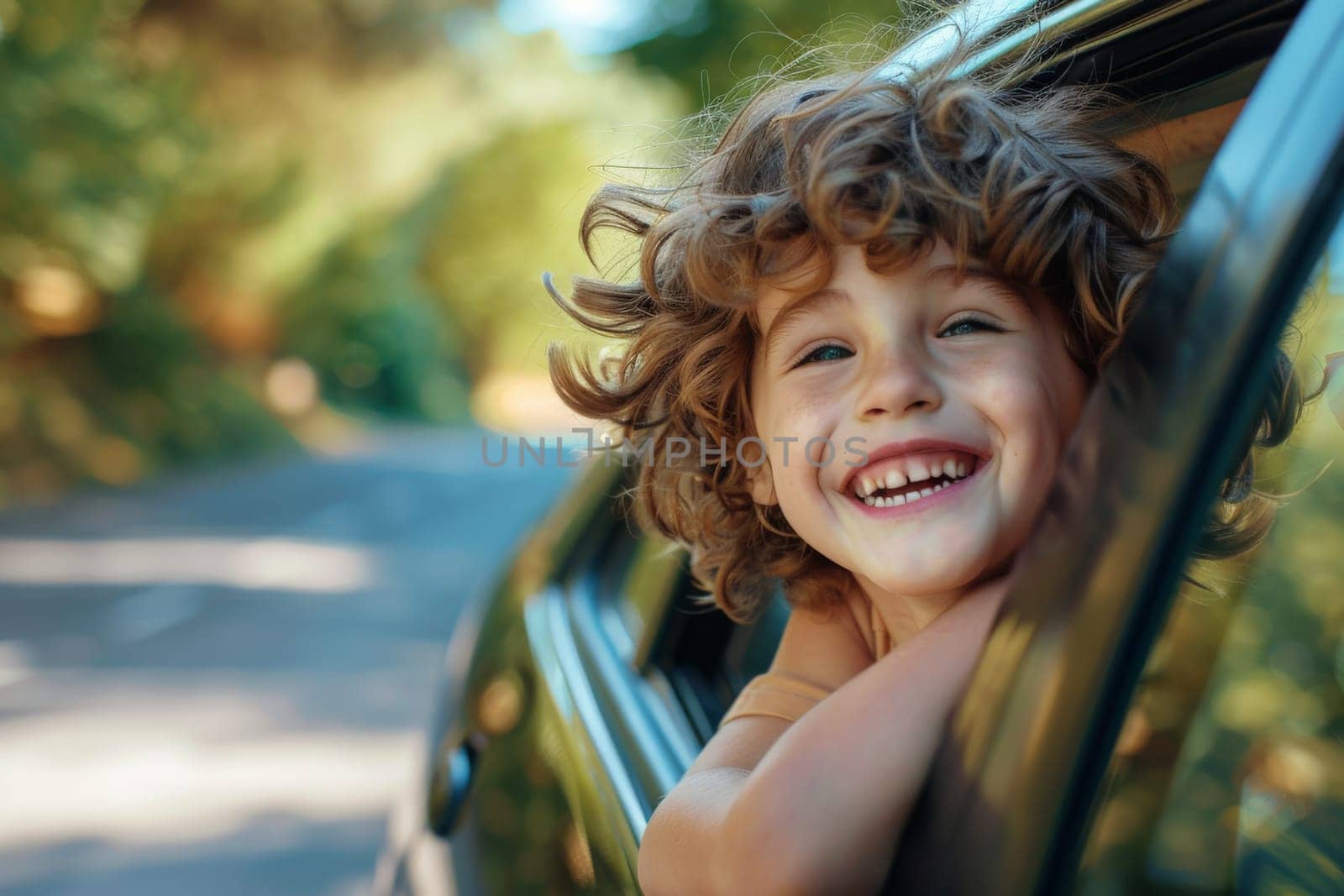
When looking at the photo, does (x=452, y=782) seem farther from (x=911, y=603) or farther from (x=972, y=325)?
→ (x=972, y=325)

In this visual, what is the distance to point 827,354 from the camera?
1.32m

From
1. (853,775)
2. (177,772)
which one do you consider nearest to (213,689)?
(177,772)

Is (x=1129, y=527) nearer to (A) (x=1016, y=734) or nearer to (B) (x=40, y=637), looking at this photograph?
(A) (x=1016, y=734)

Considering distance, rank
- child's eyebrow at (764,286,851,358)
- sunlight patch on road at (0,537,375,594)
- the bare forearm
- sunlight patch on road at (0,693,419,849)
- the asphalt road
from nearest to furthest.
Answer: the bare forearm < child's eyebrow at (764,286,851,358) < the asphalt road < sunlight patch on road at (0,693,419,849) < sunlight patch on road at (0,537,375,594)

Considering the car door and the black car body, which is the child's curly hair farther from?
the car door

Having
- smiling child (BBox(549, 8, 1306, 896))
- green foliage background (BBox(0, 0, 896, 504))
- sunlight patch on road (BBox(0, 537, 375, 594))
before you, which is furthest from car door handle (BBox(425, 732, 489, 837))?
sunlight patch on road (BBox(0, 537, 375, 594))

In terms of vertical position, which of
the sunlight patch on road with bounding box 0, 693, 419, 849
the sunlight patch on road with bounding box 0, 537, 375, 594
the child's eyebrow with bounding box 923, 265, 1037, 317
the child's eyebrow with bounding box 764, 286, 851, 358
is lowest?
the child's eyebrow with bounding box 923, 265, 1037, 317

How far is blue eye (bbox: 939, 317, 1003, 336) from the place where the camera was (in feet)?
4.05

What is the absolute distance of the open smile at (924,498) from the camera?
46.4 inches

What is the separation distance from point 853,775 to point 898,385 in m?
0.38

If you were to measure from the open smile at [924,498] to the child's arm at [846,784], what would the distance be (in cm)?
11

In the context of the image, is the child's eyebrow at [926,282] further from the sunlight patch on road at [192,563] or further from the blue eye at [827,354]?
the sunlight patch on road at [192,563]

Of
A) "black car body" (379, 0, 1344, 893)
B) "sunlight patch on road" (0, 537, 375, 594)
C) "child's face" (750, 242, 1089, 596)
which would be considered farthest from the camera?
"sunlight patch on road" (0, 537, 375, 594)

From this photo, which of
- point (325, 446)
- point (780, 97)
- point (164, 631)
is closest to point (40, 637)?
point (164, 631)
